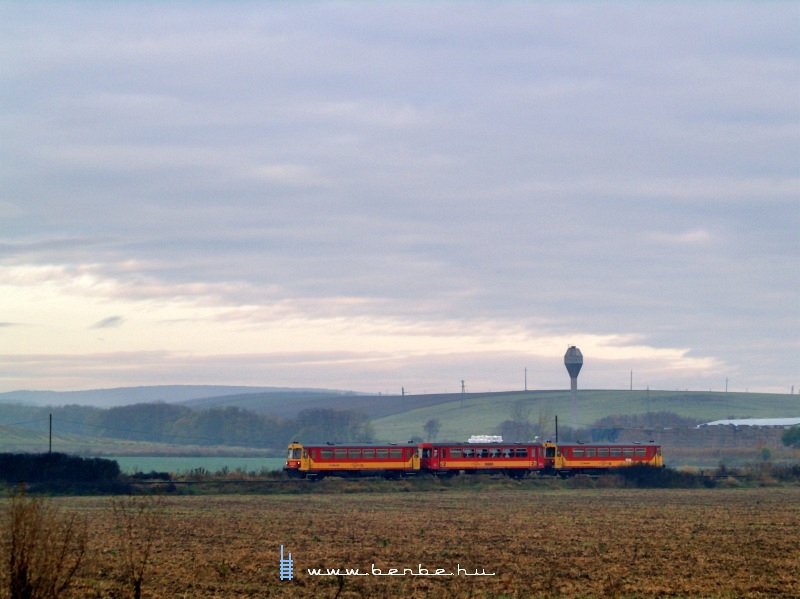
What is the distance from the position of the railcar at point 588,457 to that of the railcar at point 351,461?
10.8m

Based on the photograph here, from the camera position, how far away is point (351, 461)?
238 feet

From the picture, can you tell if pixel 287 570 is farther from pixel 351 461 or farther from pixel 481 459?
pixel 481 459

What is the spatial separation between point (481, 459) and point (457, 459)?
1.88 m

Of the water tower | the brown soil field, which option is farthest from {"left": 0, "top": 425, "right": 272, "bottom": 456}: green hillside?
the brown soil field

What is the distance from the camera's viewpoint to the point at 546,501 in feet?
177

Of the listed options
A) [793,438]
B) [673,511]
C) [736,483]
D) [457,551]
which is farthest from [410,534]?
[793,438]

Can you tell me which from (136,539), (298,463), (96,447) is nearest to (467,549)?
(136,539)

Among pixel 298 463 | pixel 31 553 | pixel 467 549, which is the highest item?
pixel 31 553

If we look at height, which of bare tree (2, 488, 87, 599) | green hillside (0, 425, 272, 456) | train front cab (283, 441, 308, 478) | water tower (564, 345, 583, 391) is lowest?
green hillside (0, 425, 272, 456)

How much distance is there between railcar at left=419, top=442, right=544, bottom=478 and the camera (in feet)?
241

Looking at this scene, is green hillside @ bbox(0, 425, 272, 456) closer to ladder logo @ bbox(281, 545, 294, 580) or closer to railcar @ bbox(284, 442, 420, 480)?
railcar @ bbox(284, 442, 420, 480)

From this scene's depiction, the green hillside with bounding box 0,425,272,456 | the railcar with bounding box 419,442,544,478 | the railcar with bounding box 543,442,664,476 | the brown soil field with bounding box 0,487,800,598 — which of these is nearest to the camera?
the brown soil field with bounding box 0,487,800,598

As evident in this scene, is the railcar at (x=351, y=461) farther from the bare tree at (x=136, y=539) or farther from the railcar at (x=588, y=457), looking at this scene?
the bare tree at (x=136, y=539)

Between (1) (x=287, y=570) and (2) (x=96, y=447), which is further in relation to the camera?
(2) (x=96, y=447)
